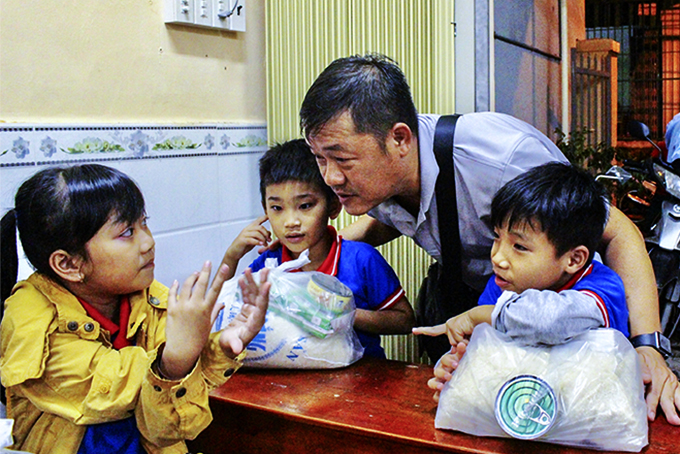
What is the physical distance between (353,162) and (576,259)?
0.53 m

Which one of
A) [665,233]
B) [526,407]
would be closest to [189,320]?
[526,407]

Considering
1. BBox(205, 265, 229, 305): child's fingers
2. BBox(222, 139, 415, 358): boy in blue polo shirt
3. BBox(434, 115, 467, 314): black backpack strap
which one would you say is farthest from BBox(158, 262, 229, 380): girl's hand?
BBox(434, 115, 467, 314): black backpack strap

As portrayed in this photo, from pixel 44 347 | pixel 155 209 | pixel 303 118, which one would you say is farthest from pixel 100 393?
pixel 155 209

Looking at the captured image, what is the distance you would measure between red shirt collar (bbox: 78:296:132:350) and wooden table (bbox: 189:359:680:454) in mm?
242

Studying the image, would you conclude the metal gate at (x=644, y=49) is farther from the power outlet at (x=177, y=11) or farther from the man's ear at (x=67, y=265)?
the man's ear at (x=67, y=265)

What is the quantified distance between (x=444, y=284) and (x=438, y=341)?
0.22 meters

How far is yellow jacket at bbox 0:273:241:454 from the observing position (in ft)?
4.21

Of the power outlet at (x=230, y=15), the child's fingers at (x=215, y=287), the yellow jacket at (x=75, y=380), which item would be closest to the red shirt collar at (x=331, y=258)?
the yellow jacket at (x=75, y=380)

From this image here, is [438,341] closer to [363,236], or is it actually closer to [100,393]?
[363,236]

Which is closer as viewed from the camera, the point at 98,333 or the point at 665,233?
the point at 98,333

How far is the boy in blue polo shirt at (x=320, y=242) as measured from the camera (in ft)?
5.88

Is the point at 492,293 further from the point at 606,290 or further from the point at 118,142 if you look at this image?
the point at 118,142

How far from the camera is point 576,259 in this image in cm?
145

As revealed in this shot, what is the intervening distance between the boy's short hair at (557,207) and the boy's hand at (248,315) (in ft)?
1.76
